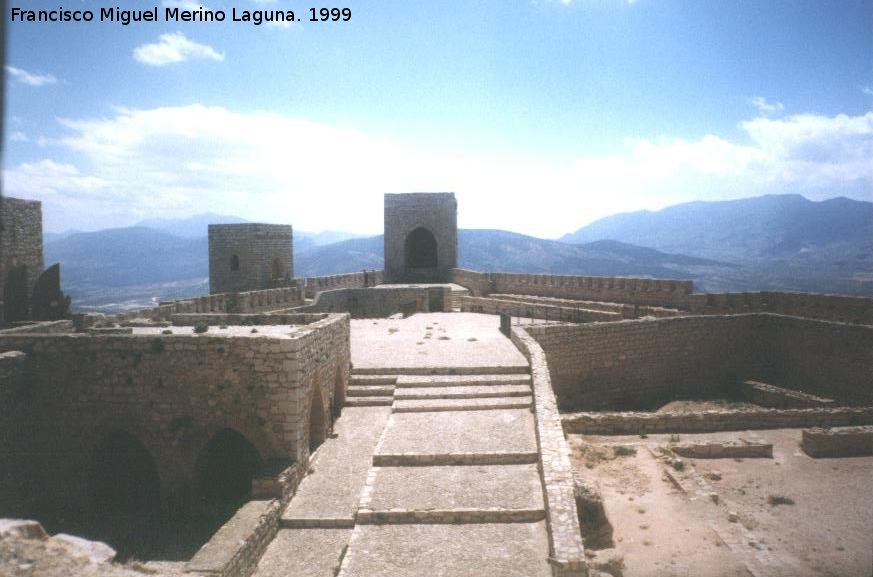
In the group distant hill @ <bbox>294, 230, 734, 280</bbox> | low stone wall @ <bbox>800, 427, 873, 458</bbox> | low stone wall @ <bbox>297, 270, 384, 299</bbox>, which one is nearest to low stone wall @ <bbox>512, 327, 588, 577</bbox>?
low stone wall @ <bbox>800, 427, 873, 458</bbox>

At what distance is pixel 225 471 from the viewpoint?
10648mm

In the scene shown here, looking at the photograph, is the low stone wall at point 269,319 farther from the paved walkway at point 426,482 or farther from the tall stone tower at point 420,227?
the tall stone tower at point 420,227

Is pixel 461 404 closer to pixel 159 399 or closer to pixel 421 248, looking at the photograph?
pixel 159 399

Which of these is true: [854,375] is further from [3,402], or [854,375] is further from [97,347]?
[3,402]

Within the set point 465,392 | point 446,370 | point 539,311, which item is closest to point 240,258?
point 539,311

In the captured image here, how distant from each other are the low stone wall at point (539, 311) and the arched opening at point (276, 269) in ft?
28.4

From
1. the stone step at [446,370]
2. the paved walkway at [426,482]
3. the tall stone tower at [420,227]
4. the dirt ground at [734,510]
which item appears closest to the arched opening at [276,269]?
the tall stone tower at [420,227]

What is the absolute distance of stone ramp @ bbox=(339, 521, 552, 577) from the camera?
22.0 ft

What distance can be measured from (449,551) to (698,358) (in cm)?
1286

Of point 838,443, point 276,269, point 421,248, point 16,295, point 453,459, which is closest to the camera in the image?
point 453,459

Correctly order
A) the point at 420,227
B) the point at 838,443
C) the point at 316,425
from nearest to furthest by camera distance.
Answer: the point at 316,425, the point at 838,443, the point at 420,227

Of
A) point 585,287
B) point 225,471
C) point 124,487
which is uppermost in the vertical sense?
point 585,287

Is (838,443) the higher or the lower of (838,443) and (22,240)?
the lower

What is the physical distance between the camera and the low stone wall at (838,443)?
476 inches
